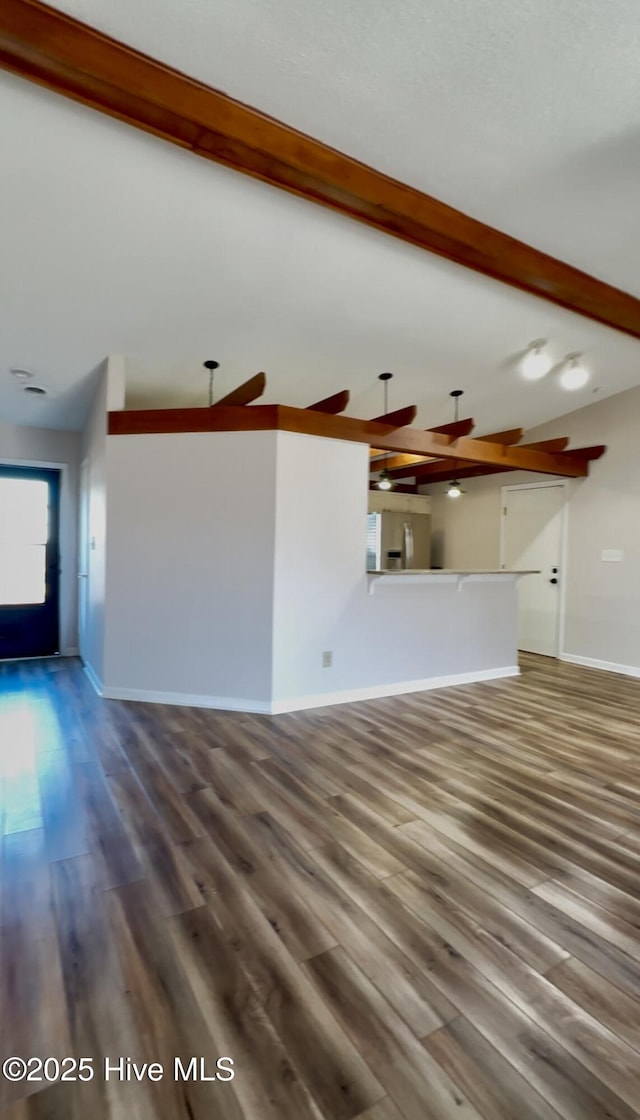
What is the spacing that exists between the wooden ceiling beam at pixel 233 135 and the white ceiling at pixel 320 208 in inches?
2.6

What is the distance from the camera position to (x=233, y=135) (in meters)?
2.06

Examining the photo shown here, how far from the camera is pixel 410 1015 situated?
125cm

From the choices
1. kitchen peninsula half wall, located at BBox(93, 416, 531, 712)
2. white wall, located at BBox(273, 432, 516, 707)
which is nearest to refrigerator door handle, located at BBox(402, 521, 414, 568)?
white wall, located at BBox(273, 432, 516, 707)

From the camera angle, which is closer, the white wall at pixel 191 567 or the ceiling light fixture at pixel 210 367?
the white wall at pixel 191 567

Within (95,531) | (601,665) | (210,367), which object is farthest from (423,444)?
(601,665)

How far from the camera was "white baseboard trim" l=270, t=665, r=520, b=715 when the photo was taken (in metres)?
3.71

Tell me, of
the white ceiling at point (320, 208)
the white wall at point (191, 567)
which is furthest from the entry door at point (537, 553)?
the white wall at point (191, 567)

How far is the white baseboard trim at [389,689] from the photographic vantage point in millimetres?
3711

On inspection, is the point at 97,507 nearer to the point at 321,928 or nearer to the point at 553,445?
the point at 321,928

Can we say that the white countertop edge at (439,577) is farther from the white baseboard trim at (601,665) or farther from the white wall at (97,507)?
the white wall at (97,507)

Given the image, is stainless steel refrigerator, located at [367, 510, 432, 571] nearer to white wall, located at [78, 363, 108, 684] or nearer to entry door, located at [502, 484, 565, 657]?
entry door, located at [502, 484, 565, 657]

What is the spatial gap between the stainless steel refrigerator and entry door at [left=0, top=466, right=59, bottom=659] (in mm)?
4153

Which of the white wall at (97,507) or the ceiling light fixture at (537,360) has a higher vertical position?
the ceiling light fixture at (537,360)

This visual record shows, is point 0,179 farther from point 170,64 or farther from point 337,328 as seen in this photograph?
point 337,328
